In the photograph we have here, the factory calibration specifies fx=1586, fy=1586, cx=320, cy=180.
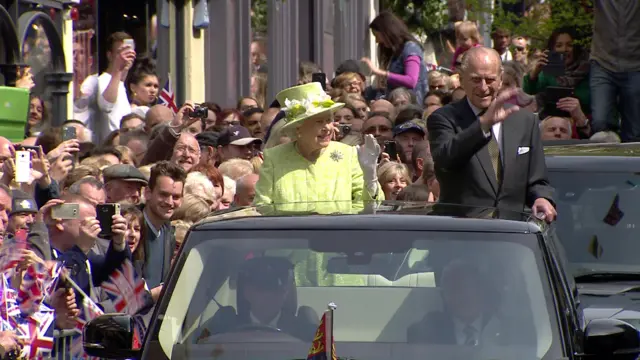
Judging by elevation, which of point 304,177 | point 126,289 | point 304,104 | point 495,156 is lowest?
point 126,289

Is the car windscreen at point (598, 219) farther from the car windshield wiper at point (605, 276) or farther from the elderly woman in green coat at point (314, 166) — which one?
the elderly woman in green coat at point (314, 166)

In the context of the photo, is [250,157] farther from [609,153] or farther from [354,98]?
[609,153]

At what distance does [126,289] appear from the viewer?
8.38 meters

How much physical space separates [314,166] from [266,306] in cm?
278

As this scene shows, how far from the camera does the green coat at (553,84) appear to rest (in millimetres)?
14617

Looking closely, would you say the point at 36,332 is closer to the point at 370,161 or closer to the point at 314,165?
the point at 314,165

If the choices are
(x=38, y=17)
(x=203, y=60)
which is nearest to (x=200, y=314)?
(x=38, y=17)

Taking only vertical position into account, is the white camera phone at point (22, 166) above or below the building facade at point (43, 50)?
below

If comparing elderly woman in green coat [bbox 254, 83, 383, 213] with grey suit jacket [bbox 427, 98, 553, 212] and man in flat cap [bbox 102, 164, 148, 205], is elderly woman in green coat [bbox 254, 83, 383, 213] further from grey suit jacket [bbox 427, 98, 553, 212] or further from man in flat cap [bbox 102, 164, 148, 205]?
man in flat cap [bbox 102, 164, 148, 205]

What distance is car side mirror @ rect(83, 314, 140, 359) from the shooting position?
5.52 m

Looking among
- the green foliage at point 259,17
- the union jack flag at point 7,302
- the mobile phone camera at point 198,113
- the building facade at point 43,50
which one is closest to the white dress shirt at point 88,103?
the building facade at point 43,50

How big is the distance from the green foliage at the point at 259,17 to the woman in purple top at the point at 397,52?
1017cm

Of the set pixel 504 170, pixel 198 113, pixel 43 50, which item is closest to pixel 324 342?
pixel 504 170

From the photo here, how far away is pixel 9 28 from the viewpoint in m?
12.8
